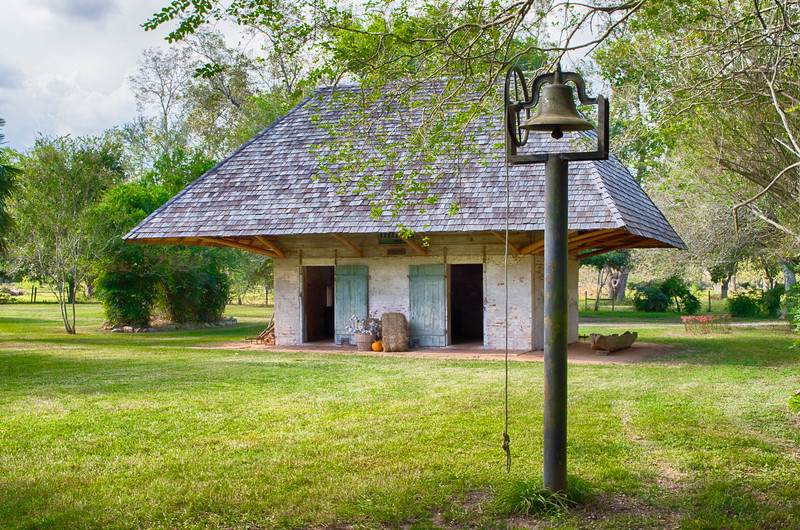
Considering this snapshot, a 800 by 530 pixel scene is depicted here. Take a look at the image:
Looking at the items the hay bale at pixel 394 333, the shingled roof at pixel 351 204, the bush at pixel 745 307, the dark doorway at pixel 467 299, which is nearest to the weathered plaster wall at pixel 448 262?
the hay bale at pixel 394 333

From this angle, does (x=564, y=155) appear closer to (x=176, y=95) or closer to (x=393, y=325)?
(x=393, y=325)

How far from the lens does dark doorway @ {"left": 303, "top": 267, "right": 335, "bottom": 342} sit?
62.5ft

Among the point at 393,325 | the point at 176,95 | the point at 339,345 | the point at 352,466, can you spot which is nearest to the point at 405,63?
the point at 352,466

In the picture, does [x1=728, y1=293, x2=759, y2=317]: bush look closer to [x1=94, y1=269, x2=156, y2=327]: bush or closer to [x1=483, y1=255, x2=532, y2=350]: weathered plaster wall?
[x1=483, y1=255, x2=532, y2=350]: weathered plaster wall

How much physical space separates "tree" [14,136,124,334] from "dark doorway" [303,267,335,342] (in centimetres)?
649

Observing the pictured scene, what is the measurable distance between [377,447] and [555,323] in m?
2.34

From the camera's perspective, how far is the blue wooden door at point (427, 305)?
15945 millimetres

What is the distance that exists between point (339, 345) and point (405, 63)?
10.6 metres

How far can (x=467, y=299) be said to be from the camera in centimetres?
2106

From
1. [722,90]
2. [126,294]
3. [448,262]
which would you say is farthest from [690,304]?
[126,294]

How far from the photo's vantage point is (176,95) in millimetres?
38312

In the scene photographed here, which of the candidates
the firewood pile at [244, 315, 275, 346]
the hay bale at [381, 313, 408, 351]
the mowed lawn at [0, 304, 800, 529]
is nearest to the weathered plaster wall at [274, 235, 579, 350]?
the firewood pile at [244, 315, 275, 346]

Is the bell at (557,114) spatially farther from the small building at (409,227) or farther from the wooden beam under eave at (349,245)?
the wooden beam under eave at (349,245)

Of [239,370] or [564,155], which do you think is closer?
[564,155]
